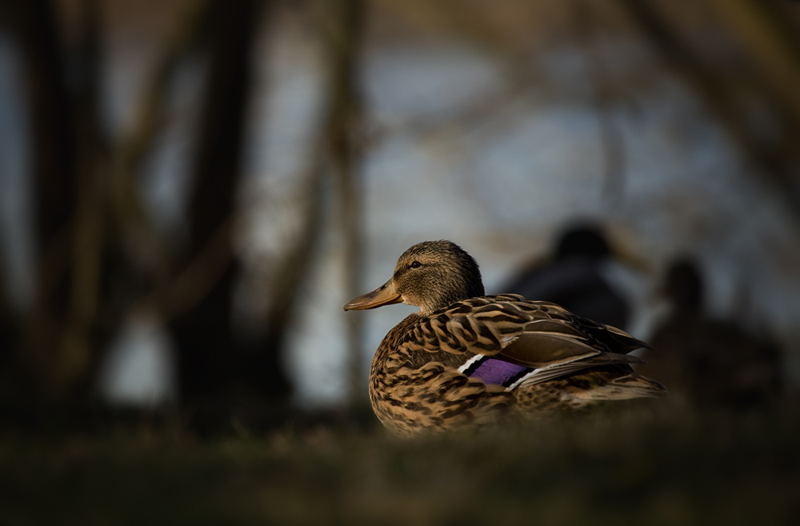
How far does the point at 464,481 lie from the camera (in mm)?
2094

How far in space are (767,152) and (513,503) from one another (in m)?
6.36

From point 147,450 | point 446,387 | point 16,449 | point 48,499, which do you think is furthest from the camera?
point 16,449

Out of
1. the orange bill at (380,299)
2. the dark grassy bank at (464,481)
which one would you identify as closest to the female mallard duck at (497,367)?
the dark grassy bank at (464,481)

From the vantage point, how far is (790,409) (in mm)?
3623

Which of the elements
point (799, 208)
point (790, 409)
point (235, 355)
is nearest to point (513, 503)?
point (790, 409)

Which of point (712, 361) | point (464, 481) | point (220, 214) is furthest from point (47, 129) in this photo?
point (464, 481)

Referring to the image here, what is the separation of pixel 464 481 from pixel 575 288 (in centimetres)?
651

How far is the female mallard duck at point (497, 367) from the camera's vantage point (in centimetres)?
327

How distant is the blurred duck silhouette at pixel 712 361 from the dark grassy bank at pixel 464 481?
351 centimetres

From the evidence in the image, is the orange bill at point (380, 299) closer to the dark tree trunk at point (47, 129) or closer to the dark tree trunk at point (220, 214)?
the dark tree trunk at point (220, 214)

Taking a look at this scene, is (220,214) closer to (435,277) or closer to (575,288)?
(575,288)

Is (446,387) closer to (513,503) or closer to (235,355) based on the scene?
(513,503)

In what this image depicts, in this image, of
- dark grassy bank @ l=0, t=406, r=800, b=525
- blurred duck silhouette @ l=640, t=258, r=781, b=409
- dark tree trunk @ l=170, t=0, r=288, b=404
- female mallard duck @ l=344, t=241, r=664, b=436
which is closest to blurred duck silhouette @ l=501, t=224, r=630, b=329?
blurred duck silhouette @ l=640, t=258, r=781, b=409

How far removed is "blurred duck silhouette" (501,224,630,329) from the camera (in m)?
8.26
